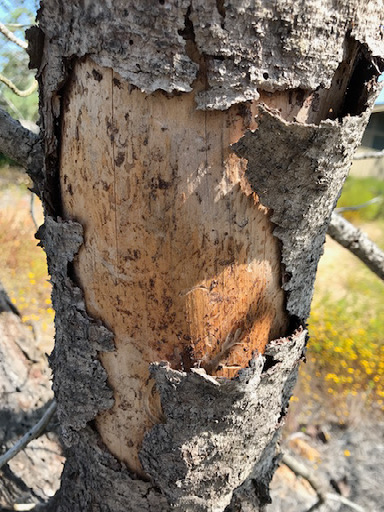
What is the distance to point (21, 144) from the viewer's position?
89 cm

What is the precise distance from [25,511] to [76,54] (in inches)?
62.1

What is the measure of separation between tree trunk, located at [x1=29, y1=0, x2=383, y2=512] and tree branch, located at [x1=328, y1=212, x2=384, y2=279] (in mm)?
606

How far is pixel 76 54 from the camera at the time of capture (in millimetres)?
653

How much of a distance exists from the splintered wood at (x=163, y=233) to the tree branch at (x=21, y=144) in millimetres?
159

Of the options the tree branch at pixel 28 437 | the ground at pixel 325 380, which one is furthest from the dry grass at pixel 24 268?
the tree branch at pixel 28 437

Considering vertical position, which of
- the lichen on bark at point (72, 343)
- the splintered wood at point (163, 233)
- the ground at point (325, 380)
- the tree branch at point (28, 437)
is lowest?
the ground at point (325, 380)

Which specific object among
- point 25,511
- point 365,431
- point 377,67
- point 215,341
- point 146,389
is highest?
point 377,67

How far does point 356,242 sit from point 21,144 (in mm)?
1149

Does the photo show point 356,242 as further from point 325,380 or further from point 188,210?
point 325,380

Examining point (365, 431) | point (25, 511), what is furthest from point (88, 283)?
point (365, 431)

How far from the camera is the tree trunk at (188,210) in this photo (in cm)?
61

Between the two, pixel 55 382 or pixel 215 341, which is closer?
pixel 215 341

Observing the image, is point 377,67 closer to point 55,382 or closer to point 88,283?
point 88,283

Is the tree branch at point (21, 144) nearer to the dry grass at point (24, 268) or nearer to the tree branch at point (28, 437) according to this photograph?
the tree branch at point (28, 437)
